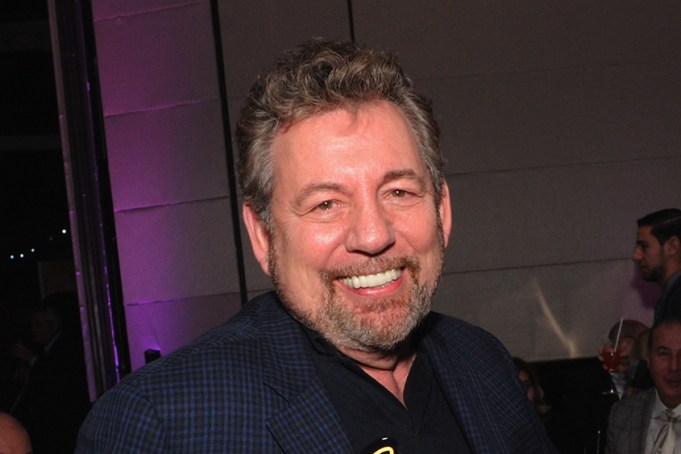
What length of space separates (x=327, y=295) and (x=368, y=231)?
5.2 inches

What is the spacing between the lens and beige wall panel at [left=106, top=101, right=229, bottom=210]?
577cm

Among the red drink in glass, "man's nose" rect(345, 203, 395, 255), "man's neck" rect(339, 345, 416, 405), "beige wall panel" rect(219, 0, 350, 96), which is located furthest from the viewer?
"beige wall panel" rect(219, 0, 350, 96)

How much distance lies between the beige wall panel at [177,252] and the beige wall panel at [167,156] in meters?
0.08

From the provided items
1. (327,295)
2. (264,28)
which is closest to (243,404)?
(327,295)

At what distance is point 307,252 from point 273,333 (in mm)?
152

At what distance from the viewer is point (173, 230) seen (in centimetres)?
583

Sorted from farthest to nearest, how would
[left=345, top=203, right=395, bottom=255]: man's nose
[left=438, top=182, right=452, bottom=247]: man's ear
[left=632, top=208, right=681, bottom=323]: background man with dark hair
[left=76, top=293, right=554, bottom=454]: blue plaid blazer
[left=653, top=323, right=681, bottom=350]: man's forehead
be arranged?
[left=632, top=208, right=681, bottom=323]: background man with dark hair < [left=653, top=323, right=681, bottom=350]: man's forehead < [left=438, top=182, right=452, bottom=247]: man's ear < [left=345, top=203, right=395, bottom=255]: man's nose < [left=76, top=293, right=554, bottom=454]: blue plaid blazer

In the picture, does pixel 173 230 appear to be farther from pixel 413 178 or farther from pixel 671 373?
pixel 413 178

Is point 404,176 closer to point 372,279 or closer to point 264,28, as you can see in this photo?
point 372,279

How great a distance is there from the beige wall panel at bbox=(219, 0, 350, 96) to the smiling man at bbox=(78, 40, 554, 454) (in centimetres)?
430

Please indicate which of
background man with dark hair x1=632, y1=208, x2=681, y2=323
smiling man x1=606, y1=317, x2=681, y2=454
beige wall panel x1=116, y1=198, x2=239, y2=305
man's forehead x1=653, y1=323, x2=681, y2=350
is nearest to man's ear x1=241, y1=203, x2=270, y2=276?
smiling man x1=606, y1=317, x2=681, y2=454

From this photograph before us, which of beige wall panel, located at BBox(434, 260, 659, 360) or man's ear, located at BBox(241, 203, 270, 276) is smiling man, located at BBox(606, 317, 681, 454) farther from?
man's ear, located at BBox(241, 203, 270, 276)

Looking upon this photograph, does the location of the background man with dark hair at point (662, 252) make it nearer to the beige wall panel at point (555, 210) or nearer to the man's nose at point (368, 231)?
the beige wall panel at point (555, 210)

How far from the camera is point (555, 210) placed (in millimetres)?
5777
